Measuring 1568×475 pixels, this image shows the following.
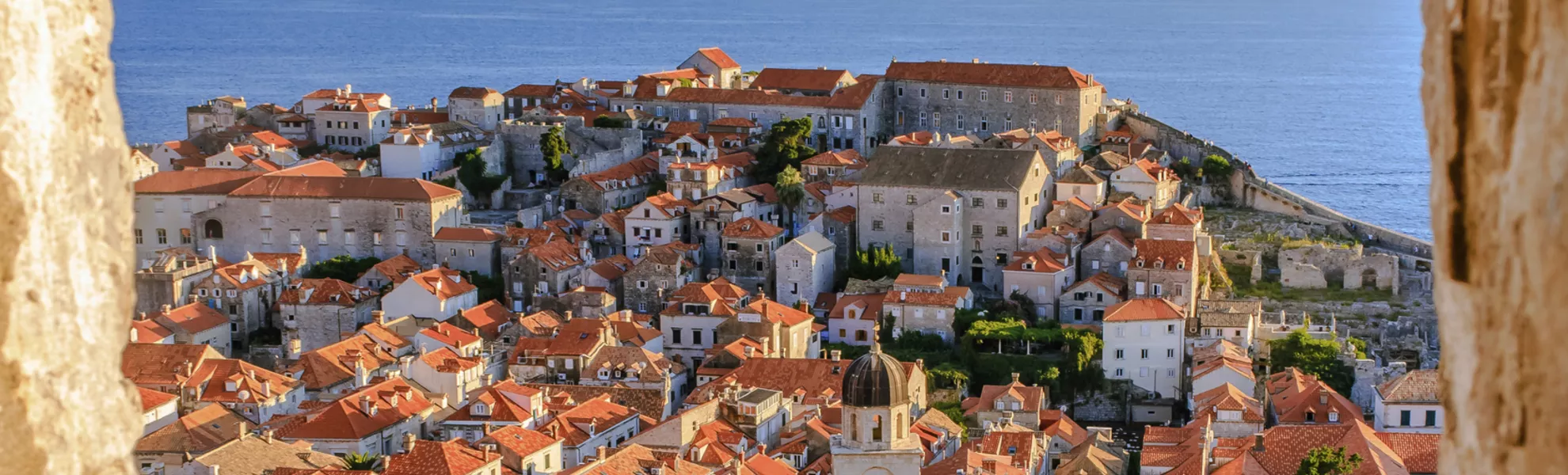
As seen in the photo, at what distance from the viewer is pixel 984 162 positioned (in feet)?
127

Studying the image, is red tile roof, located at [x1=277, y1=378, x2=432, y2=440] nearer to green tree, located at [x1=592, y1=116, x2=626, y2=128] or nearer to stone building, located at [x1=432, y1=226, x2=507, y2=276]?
stone building, located at [x1=432, y1=226, x2=507, y2=276]

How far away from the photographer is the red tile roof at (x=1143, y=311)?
34031mm

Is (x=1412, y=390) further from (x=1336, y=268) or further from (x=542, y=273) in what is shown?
(x=542, y=273)

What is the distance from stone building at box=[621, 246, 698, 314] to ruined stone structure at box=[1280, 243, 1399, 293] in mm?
10789

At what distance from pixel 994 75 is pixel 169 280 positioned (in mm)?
18352

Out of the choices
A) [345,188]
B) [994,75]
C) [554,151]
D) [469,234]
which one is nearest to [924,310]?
[469,234]

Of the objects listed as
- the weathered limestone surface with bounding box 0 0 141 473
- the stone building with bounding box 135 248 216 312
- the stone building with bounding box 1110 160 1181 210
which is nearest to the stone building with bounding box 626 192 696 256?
the stone building with bounding box 135 248 216 312

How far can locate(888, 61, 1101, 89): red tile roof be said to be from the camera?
46969mm

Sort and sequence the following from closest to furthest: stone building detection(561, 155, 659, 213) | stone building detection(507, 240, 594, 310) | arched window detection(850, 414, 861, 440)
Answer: arched window detection(850, 414, 861, 440), stone building detection(507, 240, 594, 310), stone building detection(561, 155, 659, 213)

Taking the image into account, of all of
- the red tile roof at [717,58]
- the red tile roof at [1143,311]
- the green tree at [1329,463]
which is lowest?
the green tree at [1329,463]

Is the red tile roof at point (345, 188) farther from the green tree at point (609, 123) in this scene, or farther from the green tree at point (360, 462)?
the green tree at point (360, 462)

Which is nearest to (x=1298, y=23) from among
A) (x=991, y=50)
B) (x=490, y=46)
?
(x=991, y=50)

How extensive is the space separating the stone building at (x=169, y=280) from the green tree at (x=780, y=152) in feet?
35.9

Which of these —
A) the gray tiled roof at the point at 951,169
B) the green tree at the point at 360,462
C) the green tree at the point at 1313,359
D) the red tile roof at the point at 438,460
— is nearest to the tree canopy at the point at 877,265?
the gray tiled roof at the point at 951,169
